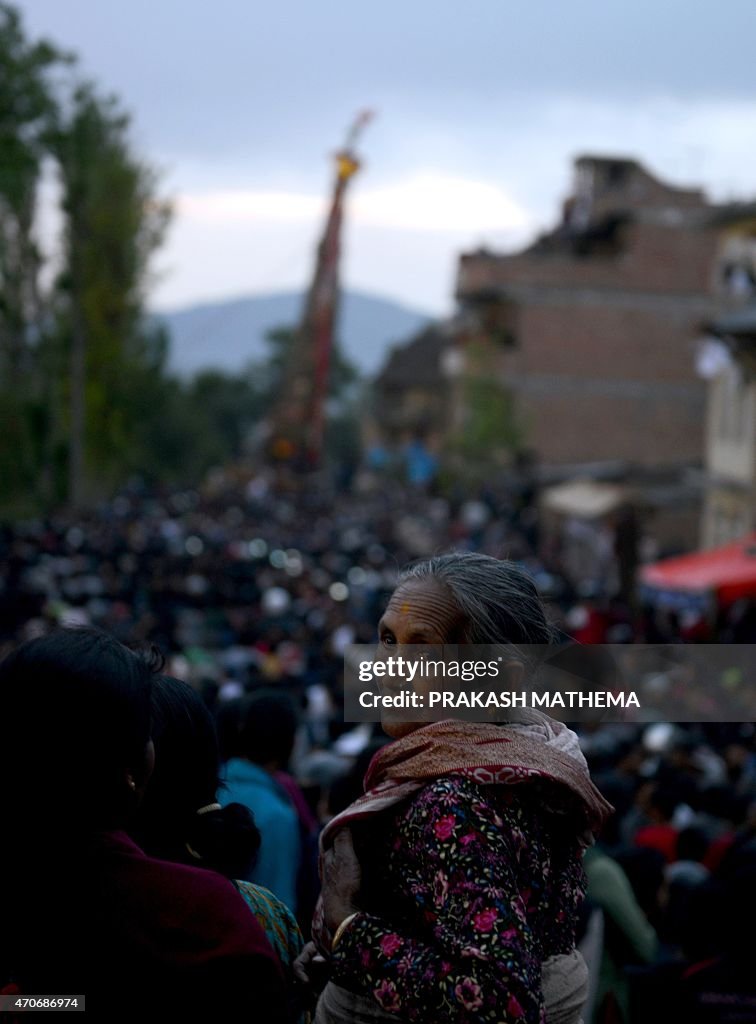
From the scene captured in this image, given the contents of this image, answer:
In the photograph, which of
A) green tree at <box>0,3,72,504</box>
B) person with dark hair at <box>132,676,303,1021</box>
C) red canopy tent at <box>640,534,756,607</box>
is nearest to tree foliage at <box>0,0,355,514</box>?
green tree at <box>0,3,72,504</box>

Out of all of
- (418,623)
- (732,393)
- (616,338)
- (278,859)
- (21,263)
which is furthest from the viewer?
(616,338)

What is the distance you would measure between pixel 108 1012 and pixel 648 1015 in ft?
8.29

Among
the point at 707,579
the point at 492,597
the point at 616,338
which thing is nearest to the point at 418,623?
the point at 492,597

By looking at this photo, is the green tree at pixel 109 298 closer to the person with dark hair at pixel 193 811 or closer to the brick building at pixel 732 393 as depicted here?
the brick building at pixel 732 393

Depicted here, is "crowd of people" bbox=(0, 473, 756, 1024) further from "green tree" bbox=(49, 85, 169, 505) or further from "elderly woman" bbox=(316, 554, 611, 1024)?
"green tree" bbox=(49, 85, 169, 505)

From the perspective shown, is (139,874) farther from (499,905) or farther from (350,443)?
(350,443)

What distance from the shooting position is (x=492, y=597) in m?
1.89

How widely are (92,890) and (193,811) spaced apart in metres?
0.38

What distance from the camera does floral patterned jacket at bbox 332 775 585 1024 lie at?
1.57 metres

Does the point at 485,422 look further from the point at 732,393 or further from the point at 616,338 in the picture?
the point at 732,393

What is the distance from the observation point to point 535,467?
38750 millimetres

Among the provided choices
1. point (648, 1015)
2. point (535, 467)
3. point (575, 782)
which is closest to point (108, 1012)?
point (575, 782)

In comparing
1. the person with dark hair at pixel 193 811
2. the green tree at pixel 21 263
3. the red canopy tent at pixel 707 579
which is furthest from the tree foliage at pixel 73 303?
the person with dark hair at pixel 193 811

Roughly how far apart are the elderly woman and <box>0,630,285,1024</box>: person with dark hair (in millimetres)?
162
